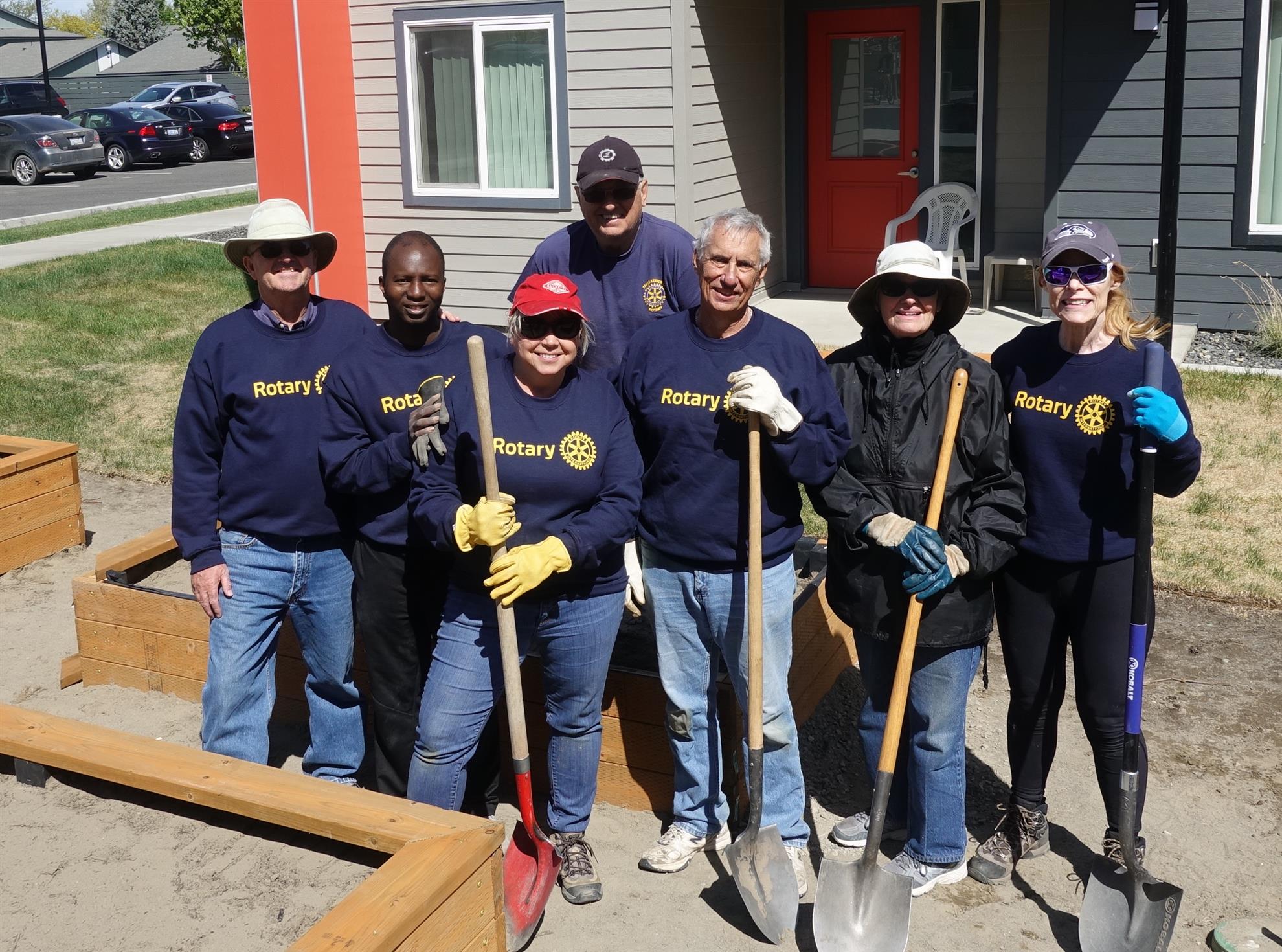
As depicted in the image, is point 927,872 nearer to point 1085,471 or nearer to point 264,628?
point 1085,471

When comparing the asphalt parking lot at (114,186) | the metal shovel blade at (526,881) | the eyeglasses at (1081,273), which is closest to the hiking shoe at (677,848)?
the metal shovel blade at (526,881)

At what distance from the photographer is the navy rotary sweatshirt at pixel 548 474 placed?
3469 mm

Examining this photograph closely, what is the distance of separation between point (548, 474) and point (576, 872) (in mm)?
1255

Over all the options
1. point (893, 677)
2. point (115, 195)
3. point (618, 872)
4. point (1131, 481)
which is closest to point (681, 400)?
point (893, 677)

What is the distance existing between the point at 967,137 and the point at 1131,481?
26.4 feet

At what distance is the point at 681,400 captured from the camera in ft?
11.8

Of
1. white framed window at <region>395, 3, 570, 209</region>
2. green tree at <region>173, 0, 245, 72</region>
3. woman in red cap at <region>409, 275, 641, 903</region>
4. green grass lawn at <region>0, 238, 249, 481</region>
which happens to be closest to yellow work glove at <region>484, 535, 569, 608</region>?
woman in red cap at <region>409, 275, 641, 903</region>

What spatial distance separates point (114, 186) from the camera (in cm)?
2589

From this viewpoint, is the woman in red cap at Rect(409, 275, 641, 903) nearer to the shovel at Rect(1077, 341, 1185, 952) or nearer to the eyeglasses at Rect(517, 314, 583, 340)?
the eyeglasses at Rect(517, 314, 583, 340)

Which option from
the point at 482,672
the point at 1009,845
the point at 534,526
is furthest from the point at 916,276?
the point at 1009,845

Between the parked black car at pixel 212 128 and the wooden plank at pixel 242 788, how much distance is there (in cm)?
3030

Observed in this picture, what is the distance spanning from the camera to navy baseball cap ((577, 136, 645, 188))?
4.27 m

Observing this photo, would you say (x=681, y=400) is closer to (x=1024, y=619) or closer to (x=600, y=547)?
(x=600, y=547)

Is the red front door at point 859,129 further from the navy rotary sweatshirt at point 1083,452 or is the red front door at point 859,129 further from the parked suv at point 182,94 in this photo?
the parked suv at point 182,94
